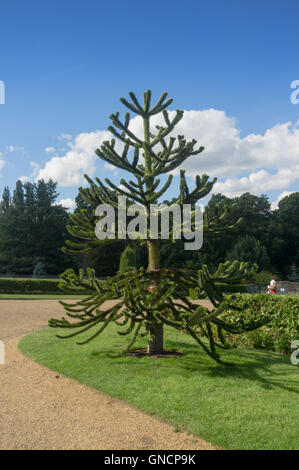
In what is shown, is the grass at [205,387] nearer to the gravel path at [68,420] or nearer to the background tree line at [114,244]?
the gravel path at [68,420]

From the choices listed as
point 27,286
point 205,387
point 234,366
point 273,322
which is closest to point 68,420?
point 205,387

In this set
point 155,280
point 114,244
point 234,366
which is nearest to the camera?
point 234,366

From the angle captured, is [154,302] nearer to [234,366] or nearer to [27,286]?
[234,366]

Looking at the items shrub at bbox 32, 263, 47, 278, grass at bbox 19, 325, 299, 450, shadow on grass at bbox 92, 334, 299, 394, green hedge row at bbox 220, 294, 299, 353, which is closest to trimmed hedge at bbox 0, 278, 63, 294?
shrub at bbox 32, 263, 47, 278

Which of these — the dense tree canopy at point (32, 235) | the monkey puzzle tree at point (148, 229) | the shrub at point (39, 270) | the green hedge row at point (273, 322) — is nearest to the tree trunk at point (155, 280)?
the monkey puzzle tree at point (148, 229)

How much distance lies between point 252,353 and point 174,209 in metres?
4.00

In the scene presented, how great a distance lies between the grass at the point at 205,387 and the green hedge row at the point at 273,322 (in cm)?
51

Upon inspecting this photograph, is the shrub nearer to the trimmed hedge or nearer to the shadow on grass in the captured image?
the trimmed hedge

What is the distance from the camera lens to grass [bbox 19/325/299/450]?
4.88 metres

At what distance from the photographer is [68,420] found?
5281 mm

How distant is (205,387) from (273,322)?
4.03 metres
